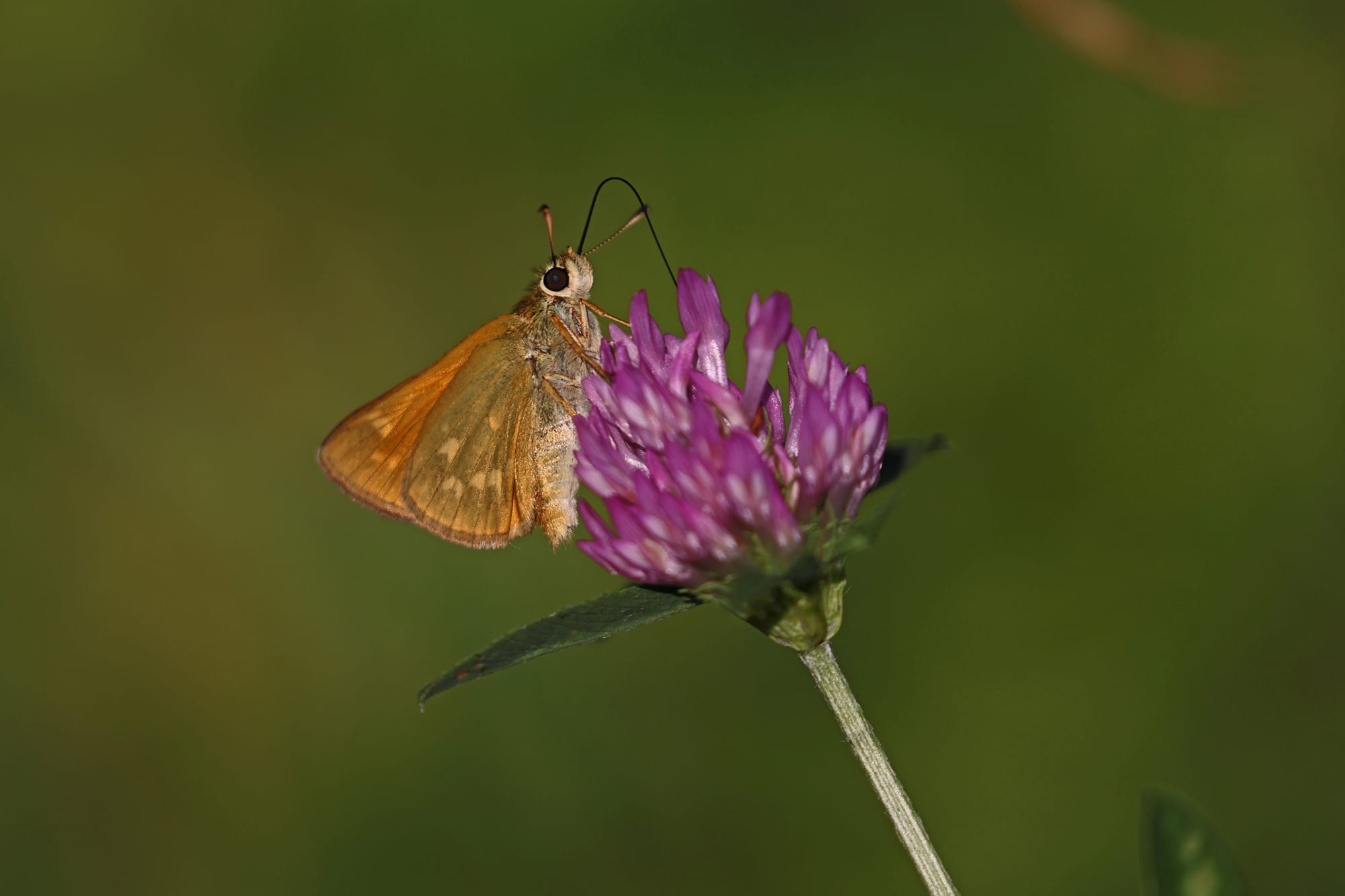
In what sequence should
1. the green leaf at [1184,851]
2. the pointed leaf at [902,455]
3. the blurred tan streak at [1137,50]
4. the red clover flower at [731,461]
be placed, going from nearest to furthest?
the green leaf at [1184,851] < the red clover flower at [731,461] < the pointed leaf at [902,455] < the blurred tan streak at [1137,50]

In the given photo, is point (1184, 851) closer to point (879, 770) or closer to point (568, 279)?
point (879, 770)

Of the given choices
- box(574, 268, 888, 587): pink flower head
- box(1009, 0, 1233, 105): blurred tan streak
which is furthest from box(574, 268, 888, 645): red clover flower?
box(1009, 0, 1233, 105): blurred tan streak

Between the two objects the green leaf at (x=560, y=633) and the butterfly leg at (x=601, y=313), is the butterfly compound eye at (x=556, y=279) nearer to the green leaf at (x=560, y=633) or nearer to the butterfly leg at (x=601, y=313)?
the butterfly leg at (x=601, y=313)

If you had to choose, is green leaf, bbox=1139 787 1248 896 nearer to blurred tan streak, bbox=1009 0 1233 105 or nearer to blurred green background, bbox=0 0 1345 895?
blurred green background, bbox=0 0 1345 895

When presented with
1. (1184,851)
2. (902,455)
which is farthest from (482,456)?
(1184,851)

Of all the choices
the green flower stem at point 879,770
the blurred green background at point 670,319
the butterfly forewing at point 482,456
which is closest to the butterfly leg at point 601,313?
the butterfly forewing at point 482,456

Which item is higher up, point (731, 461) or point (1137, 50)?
point (1137, 50)

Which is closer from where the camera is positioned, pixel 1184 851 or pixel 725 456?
pixel 1184 851
